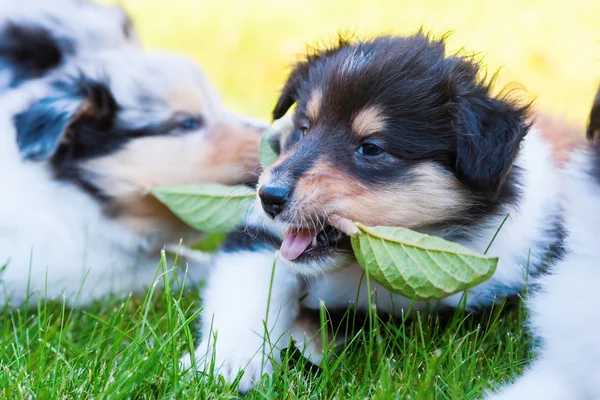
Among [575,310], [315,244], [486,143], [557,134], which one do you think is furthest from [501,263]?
[557,134]

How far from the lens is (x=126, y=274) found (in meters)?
3.32

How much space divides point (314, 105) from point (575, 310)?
1.10m

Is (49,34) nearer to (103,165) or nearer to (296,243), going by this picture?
(103,165)

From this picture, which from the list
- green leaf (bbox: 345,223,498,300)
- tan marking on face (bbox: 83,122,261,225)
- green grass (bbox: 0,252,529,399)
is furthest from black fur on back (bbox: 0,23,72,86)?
green leaf (bbox: 345,223,498,300)

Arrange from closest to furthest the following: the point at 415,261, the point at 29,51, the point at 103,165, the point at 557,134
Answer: the point at 415,261 → the point at 103,165 → the point at 29,51 → the point at 557,134

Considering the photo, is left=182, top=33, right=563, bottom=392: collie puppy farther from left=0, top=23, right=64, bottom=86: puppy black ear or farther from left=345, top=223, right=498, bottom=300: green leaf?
left=0, top=23, right=64, bottom=86: puppy black ear

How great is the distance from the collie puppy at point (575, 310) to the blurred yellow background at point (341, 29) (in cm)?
325

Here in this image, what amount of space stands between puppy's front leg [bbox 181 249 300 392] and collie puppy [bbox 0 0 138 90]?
141 centimetres

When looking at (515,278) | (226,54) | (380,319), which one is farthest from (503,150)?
(226,54)

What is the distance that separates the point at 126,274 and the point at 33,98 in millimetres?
877

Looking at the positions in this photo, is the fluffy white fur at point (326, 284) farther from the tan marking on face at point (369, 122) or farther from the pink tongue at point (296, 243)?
the tan marking on face at point (369, 122)

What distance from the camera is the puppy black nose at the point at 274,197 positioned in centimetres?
233

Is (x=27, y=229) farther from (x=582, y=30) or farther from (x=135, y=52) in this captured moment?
(x=582, y=30)

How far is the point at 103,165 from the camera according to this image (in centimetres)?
330
